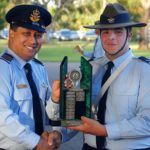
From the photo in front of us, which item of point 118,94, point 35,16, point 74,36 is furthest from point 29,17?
point 74,36

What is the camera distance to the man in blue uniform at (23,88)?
3.16m

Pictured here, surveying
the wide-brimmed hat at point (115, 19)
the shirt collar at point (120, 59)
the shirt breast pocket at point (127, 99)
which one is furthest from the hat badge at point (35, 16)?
the shirt breast pocket at point (127, 99)

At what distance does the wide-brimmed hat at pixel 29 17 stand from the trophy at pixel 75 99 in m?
0.45

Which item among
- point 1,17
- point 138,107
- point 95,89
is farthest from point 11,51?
point 1,17

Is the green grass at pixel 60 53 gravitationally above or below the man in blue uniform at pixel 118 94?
below

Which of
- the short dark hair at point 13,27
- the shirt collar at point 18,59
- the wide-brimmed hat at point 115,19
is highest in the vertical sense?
the wide-brimmed hat at point 115,19

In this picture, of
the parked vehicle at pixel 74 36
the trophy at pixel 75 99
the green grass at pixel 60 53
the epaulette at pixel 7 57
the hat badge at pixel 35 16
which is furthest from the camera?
the parked vehicle at pixel 74 36

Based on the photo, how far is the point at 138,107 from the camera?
10.5 ft

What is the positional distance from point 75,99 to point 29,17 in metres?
0.72

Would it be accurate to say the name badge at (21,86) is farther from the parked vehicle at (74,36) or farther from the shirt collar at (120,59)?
the parked vehicle at (74,36)

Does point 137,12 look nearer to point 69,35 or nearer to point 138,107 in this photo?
point 69,35

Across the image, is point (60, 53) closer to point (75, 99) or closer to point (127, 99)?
point (127, 99)

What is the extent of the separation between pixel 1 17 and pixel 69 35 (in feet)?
76.7

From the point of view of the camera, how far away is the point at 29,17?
11.3 ft
